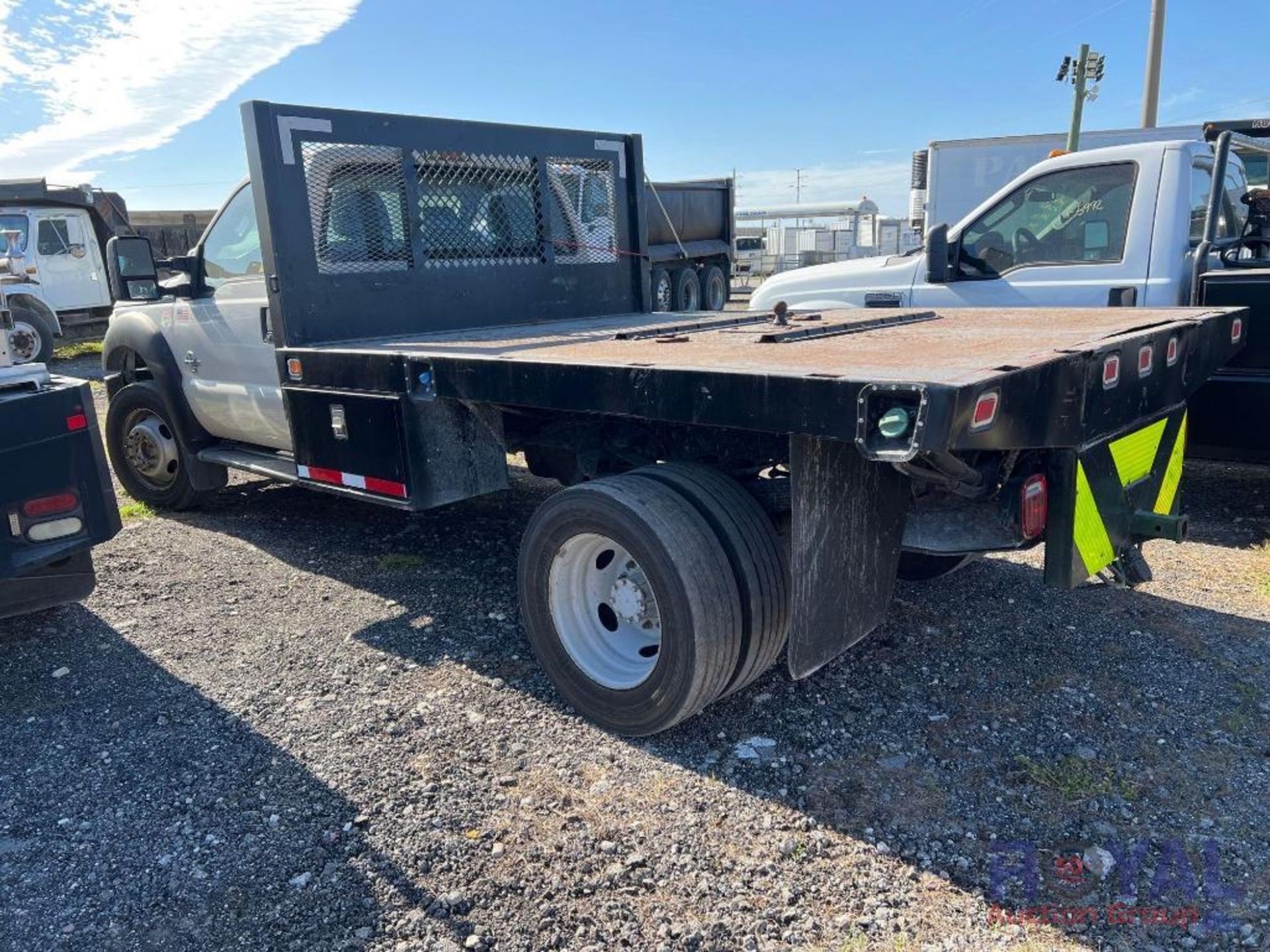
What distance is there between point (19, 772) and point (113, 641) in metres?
1.13

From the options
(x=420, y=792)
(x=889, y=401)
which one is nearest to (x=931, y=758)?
→ (x=889, y=401)

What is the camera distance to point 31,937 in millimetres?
2541

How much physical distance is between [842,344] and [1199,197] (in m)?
3.53

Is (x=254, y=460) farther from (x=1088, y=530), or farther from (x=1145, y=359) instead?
(x=1145, y=359)

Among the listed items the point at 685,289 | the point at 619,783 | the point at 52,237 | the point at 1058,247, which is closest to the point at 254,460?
the point at 619,783

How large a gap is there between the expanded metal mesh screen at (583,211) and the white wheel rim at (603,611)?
9.47 ft

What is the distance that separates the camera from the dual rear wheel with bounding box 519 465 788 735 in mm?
3102

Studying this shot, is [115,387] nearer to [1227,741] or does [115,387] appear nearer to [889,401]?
[889,401]

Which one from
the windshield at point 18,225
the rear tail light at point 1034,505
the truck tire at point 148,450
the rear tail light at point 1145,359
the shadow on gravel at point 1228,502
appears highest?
the windshield at point 18,225

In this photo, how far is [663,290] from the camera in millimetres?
17547

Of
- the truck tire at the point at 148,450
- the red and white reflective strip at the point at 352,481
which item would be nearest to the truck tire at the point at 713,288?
the truck tire at the point at 148,450

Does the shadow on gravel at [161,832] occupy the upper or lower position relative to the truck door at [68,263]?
lower

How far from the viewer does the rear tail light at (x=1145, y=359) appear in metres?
3.17

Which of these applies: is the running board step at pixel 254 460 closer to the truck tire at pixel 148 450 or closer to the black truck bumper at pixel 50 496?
the truck tire at pixel 148 450
